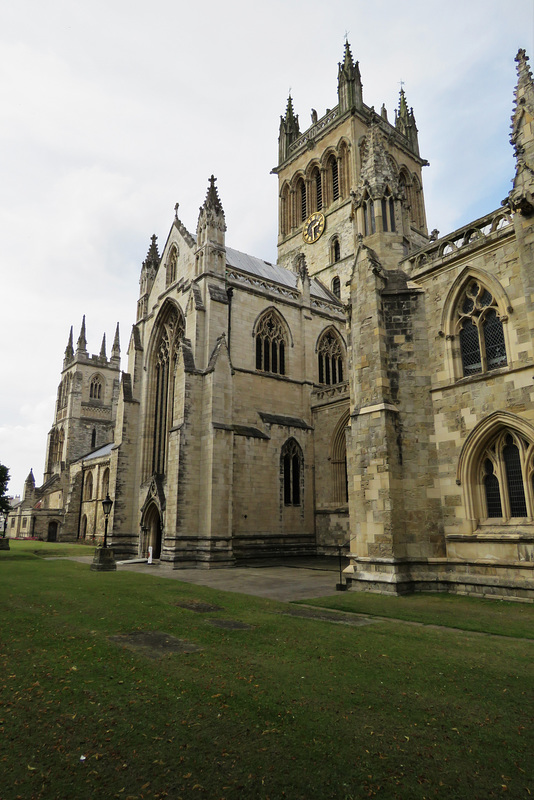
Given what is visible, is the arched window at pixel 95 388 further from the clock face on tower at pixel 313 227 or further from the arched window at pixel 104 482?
the clock face on tower at pixel 313 227

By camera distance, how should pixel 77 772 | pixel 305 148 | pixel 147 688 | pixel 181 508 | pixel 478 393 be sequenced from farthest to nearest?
pixel 305 148 < pixel 181 508 < pixel 478 393 < pixel 147 688 < pixel 77 772

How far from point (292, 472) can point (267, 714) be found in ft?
74.5

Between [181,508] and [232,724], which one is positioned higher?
[181,508]

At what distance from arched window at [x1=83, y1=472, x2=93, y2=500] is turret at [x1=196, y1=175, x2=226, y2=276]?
102ft

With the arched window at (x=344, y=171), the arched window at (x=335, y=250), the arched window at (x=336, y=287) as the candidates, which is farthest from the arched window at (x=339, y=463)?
the arched window at (x=344, y=171)

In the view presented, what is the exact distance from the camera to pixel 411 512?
13453 mm

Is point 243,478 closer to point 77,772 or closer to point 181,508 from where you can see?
point 181,508

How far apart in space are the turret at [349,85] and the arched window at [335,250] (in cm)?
1118

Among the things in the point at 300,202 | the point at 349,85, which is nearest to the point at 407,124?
the point at 349,85

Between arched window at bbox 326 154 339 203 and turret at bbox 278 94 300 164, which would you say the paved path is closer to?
arched window at bbox 326 154 339 203

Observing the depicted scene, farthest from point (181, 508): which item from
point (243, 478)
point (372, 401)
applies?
point (372, 401)

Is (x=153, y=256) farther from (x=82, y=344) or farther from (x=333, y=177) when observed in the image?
(x=82, y=344)

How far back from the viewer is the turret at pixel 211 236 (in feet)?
A: 86.7

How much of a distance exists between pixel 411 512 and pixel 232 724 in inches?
387
